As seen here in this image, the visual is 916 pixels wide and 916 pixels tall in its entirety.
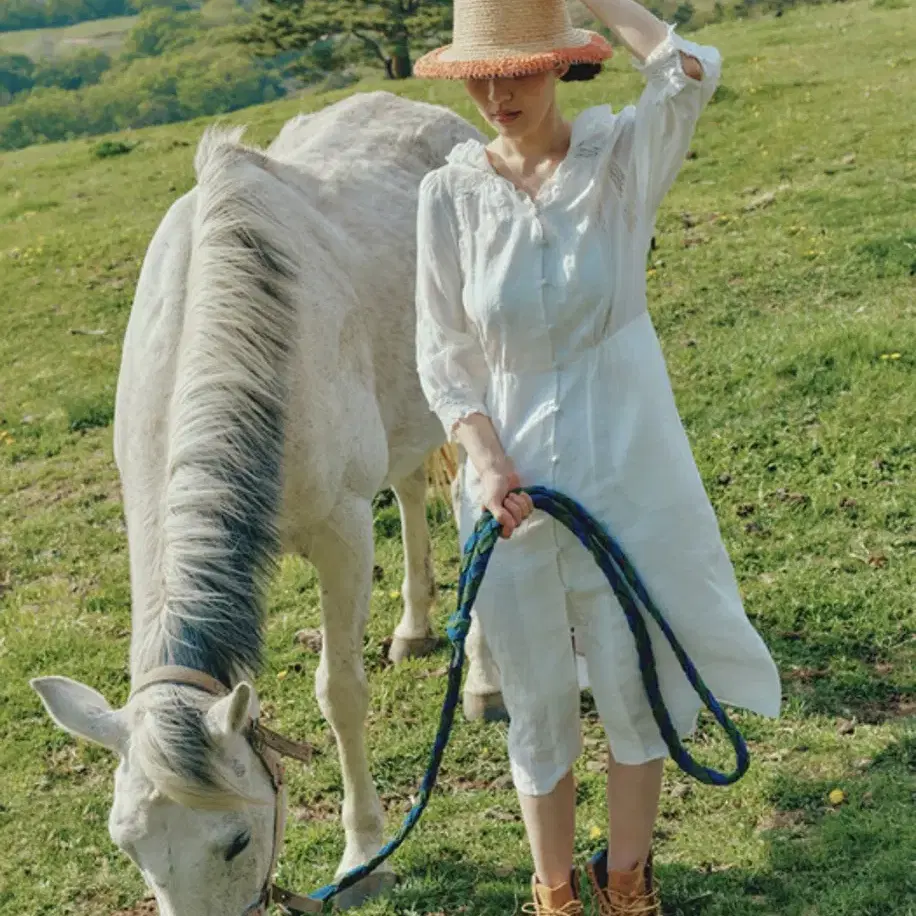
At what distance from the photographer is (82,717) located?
2.79 metres

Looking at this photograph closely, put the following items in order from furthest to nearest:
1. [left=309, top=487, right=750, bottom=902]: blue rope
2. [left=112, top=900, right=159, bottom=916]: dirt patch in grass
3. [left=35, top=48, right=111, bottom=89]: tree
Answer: [left=35, top=48, right=111, bottom=89]: tree → [left=112, top=900, right=159, bottom=916]: dirt patch in grass → [left=309, top=487, right=750, bottom=902]: blue rope

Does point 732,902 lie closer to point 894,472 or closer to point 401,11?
point 894,472

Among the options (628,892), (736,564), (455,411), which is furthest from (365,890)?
(736,564)

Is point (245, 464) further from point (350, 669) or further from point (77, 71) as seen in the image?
point (77, 71)

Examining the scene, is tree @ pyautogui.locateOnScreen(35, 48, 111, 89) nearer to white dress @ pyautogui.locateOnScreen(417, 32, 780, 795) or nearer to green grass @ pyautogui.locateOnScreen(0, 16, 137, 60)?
green grass @ pyautogui.locateOnScreen(0, 16, 137, 60)

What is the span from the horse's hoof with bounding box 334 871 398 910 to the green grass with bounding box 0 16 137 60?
304ft

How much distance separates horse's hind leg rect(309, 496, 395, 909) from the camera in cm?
377

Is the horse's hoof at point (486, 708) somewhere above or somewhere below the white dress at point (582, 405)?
below

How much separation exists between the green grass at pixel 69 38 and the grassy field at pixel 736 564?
86.6 meters

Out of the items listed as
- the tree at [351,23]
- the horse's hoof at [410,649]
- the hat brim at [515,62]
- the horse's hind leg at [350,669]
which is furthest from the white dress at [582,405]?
the tree at [351,23]

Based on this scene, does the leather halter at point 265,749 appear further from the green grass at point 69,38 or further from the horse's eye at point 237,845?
the green grass at point 69,38

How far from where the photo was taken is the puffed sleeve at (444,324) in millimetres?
2891

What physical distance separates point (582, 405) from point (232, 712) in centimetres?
101

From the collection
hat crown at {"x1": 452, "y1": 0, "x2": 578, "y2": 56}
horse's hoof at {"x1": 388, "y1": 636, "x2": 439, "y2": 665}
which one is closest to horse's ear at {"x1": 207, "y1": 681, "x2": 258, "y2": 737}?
hat crown at {"x1": 452, "y1": 0, "x2": 578, "y2": 56}
